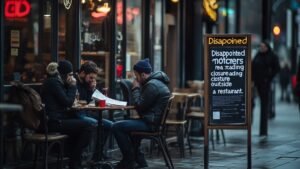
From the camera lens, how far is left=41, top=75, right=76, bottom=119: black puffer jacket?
9891 mm

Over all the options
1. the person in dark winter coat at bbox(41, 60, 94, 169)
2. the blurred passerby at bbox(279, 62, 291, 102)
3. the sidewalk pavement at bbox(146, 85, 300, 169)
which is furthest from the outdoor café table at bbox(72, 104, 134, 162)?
the blurred passerby at bbox(279, 62, 291, 102)

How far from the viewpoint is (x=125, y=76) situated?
13359 millimetres

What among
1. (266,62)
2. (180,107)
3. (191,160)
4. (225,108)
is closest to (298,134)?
(266,62)

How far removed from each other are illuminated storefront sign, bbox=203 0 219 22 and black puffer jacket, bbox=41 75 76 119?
6.57 meters

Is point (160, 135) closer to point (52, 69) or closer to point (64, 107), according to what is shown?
point (64, 107)

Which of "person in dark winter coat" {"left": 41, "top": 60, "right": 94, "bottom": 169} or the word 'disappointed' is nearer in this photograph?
"person in dark winter coat" {"left": 41, "top": 60, "right": 94, "bottom": 169}

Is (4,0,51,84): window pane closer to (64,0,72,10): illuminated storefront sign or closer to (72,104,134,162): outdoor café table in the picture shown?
(64,0,72,10): illuminated storefront sign

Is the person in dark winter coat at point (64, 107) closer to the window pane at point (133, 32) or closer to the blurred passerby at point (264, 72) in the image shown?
the window pane at point (133, 32)

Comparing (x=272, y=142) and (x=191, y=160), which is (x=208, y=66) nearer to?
(x=191, y=160)

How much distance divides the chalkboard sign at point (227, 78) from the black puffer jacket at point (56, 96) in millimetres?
1921

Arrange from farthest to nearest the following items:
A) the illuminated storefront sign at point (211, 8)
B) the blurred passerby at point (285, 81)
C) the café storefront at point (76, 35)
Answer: the blurred passerby at point (285, 81), the illuminated storefront sign at point (211, 8), the café storefront at point (76, 35)

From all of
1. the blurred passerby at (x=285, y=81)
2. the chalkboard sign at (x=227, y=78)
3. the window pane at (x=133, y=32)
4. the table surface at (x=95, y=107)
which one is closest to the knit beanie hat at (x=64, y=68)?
the table surface at (x=95, y=107)

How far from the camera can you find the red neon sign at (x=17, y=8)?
33.5 feet

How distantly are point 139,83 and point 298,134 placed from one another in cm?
666
